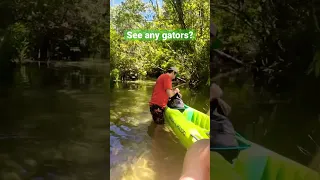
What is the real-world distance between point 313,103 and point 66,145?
1.67 m

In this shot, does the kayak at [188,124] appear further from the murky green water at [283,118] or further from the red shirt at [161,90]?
the murky green water at [283,118]

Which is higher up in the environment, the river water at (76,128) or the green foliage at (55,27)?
the green foliage at (55,27)

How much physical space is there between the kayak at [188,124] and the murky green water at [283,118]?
0.24 meters

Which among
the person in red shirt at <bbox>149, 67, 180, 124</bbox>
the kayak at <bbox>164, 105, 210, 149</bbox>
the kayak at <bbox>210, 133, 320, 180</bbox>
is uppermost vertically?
the person in red shirt at <bbox>149, 67, 180, 124</bbox>

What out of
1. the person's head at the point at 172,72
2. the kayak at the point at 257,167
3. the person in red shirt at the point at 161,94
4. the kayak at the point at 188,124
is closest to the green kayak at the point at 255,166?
the kayak at the point at 257,167

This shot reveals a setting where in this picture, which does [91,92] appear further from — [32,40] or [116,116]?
[32,40]

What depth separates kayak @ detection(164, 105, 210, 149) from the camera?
2322 mm

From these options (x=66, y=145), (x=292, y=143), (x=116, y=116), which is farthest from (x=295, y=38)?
(x=66, y=145)

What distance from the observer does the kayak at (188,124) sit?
232 cm

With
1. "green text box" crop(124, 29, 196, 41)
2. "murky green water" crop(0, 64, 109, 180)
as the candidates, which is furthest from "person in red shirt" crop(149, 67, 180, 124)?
"murky green water" crop(0, 64, 109, 180)

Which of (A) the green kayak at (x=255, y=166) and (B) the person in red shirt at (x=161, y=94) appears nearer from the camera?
(A) the green kayak at (x=255, y=166)

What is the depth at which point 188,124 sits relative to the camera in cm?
237

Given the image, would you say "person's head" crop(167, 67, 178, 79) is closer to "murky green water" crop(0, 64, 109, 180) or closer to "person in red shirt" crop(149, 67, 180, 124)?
"person in red shirt" crop(149, 67, 180, 124)

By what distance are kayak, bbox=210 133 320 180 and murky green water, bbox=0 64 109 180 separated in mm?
766
